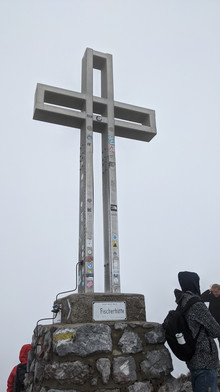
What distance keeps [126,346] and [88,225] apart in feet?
4.75

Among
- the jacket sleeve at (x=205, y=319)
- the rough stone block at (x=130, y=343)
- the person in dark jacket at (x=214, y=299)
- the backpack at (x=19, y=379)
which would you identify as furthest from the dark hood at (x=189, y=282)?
the backpack at (x=19, y=379)

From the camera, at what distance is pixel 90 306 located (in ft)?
10.1

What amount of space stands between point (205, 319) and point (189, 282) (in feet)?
1.27

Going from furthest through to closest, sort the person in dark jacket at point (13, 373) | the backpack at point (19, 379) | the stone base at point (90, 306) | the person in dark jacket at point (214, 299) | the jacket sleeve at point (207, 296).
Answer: the jacket sleeve at point (207, 296) → the person in dark jacket at point (214, 299) → the person in dark jacket at point (13, 373) → the backpack at point (19, 379) → the stone base at point (90, 306)

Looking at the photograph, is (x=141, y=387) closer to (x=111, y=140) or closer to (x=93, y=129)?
(x=111, y=140)

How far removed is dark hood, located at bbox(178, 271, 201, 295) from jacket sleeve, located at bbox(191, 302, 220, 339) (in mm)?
226

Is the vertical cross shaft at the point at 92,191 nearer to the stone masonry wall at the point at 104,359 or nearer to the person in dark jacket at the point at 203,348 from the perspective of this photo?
the stone masonry wall at the point at 104,359

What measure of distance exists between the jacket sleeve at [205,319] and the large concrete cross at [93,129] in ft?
3.82

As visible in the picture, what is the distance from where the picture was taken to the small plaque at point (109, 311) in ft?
10.1

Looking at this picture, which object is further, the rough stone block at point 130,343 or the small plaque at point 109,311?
the small plaque at point 109,311

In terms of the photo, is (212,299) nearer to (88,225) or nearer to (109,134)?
(88,225)

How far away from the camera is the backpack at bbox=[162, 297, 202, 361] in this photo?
2.58m

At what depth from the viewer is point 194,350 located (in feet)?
8.46

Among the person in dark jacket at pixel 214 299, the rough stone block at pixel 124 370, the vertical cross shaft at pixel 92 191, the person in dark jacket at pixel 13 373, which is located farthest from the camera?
the person in dark jacket at pixel 214 299
